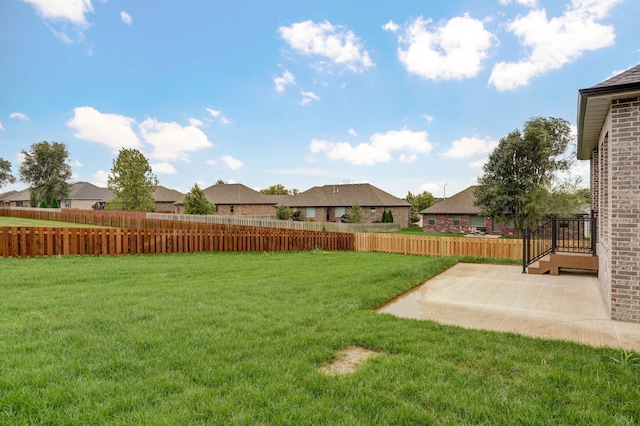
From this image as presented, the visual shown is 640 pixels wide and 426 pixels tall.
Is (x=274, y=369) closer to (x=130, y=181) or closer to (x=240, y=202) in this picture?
(x=130, y=181)

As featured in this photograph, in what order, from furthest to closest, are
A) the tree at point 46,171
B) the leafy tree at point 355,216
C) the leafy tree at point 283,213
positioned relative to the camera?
the tree at point 46,171 → the leafy tree at point 283,213 → the leafy tree at point 355,216

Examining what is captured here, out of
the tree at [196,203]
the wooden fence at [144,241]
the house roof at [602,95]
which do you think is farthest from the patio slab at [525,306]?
the tree at [196,203]

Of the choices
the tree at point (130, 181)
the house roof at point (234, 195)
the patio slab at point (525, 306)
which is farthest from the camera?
the house roof at point (234, 195)

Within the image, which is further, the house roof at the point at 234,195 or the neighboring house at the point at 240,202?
the house roof at the point at 234,195

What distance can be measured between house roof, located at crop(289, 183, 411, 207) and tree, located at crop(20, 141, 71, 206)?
40.5m

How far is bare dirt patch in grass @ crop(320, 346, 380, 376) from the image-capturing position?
134 inches

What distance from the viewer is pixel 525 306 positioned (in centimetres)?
591

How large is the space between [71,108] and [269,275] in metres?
23.5

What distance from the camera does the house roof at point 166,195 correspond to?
58438mm

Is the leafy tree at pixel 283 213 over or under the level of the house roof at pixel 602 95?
under

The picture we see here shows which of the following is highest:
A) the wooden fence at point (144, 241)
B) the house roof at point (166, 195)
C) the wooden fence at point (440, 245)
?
the house roof at point (166, 195)

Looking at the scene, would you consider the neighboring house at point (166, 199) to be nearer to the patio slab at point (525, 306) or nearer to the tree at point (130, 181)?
the tree at point (130, 181)

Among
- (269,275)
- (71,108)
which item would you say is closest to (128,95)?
(71,108)

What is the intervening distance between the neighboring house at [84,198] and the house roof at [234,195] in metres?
24.6
